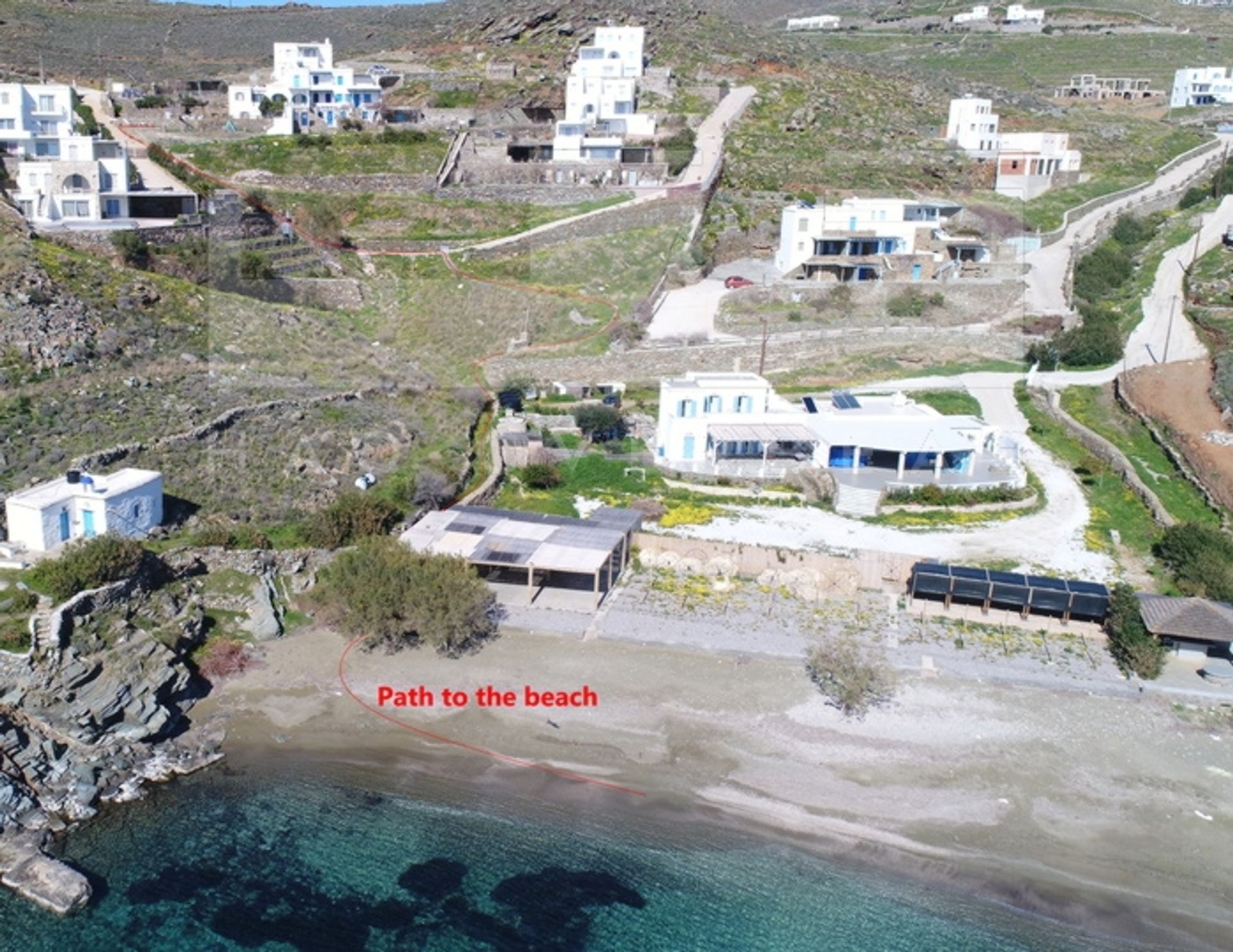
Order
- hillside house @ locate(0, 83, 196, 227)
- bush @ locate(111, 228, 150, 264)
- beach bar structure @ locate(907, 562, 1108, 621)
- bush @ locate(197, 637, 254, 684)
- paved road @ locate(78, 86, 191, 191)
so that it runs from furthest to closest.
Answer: paved road @ locate(78, 86, 191, 191), hillside house @ locate(0, 83, 196, 227), bush @ locate(111, 228, 150, 264), beach bar structure @ locate(907, 562, 1108, 621), bush @ locate(197, 637, 254, 684)

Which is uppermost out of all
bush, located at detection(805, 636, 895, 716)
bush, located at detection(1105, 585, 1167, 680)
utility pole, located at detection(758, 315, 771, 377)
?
utility pole, located at detection(758, 315, 771, 377)

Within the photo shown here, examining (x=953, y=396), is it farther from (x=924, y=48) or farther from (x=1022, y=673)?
(x=924, y=48)

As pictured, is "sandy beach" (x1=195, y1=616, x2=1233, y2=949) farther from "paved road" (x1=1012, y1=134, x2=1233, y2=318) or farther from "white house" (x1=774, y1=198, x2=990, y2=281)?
"paved road" (x1=1012, y1=134, x2=1233, y2=318)

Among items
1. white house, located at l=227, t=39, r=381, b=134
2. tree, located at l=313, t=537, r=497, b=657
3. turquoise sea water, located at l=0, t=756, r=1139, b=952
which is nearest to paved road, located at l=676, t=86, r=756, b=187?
white house, located at l=227, t=39, r=381, b=134

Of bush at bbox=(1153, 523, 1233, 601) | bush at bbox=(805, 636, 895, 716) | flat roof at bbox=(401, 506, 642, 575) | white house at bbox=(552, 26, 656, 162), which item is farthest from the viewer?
white house at bbox=(552, 26, 656, 162)

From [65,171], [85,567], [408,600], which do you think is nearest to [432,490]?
[408,600]

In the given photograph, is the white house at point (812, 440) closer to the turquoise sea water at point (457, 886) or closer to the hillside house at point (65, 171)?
the turquoise sea water at point (457, 886)

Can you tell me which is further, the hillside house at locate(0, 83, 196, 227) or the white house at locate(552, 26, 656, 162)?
the white house at locate(552, 26, 656, 162)

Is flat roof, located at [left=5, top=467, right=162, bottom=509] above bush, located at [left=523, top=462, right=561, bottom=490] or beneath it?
above
